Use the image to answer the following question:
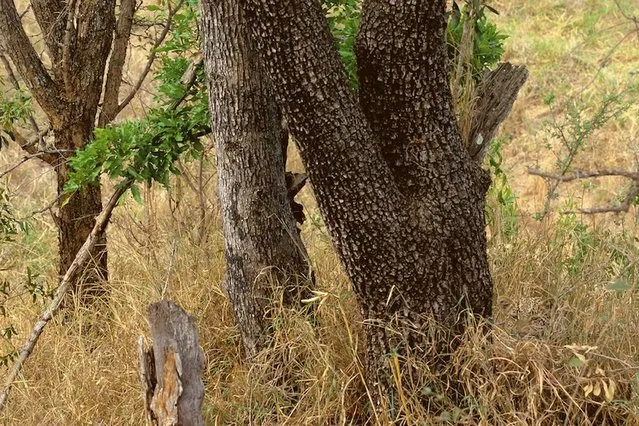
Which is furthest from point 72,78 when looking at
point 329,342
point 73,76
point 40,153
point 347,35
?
point 329,342

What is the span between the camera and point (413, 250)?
2986 mm

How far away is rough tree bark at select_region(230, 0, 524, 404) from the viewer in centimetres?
277

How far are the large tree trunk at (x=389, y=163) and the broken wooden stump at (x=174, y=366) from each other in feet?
2.49

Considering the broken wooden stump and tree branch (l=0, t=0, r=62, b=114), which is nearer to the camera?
the broken wooden stump

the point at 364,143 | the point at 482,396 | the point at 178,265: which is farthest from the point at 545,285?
the point at 178,265

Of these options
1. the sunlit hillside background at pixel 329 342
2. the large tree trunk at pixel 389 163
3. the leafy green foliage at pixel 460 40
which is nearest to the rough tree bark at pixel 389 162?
the large tree trunk at pixel 389 163

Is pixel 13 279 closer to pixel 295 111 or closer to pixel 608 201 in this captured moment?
pixel 295 111

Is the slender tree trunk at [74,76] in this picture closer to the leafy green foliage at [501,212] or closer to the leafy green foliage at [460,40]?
the leafy green foliage at [460,40]

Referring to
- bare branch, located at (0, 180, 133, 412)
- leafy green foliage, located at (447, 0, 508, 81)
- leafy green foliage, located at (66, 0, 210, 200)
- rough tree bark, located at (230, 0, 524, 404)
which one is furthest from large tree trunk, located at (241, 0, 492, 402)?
bare branch, located at (0, 180, 133, 412)

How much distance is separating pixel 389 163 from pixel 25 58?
6.24 ft

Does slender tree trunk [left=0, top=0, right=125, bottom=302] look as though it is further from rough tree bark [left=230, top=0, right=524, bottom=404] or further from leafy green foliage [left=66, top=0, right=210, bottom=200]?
rough tree bark [left=230, top=0, right=524, bottom=404]

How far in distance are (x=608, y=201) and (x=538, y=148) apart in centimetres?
78

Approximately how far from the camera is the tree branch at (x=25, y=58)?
12.9ft

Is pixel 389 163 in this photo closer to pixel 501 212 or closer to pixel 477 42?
pixel 477 42
